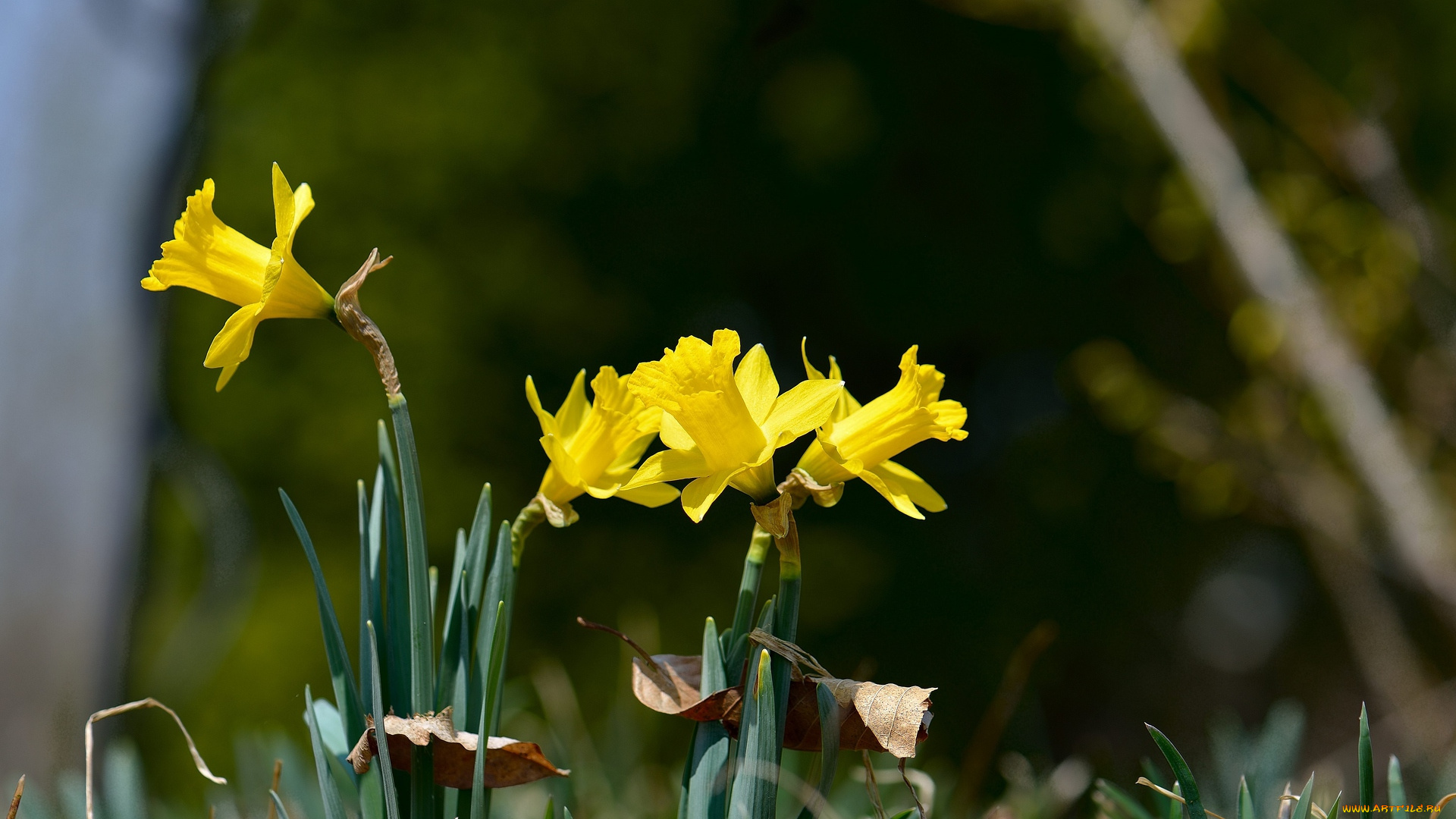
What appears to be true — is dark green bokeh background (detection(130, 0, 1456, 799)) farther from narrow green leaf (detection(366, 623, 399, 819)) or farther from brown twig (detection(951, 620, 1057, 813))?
narrow green leaf (detection(366, 623, 399, 819))

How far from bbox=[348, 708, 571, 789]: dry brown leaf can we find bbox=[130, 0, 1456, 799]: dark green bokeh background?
Answer: 1788mm

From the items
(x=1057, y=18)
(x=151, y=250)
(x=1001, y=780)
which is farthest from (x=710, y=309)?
(x=151, y=250)

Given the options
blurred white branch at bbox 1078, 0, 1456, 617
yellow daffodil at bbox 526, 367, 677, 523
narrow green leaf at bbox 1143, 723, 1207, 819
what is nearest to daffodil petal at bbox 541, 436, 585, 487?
yellow daffodil at bbox 526, 367, 677, 523

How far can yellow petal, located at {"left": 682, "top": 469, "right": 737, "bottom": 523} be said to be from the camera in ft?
1.13

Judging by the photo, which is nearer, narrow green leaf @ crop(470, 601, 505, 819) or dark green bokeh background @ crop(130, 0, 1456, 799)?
narrow green leaf @ crop(470, 601, 505, 819)

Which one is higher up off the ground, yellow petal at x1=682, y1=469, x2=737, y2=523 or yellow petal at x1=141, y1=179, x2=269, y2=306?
yellow petal at x1=141, y1=179, x2=269, y2=306

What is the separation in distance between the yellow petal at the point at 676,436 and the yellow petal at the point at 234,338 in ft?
0.57

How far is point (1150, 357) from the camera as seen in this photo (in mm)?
2859

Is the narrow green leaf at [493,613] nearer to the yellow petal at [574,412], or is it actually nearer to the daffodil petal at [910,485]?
the yellow petal at [574,412]

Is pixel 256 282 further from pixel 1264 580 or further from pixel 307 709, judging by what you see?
pixel 1264 580

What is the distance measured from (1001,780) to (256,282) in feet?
7.01

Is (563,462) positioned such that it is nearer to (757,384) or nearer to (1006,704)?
(757,384)

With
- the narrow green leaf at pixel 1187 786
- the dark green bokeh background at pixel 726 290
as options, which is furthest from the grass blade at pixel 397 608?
the dark green bokeh background at pixel 726 290

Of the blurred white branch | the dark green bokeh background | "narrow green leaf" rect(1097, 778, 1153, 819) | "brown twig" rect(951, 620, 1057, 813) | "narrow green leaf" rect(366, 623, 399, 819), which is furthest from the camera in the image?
the dark green bokeh background
